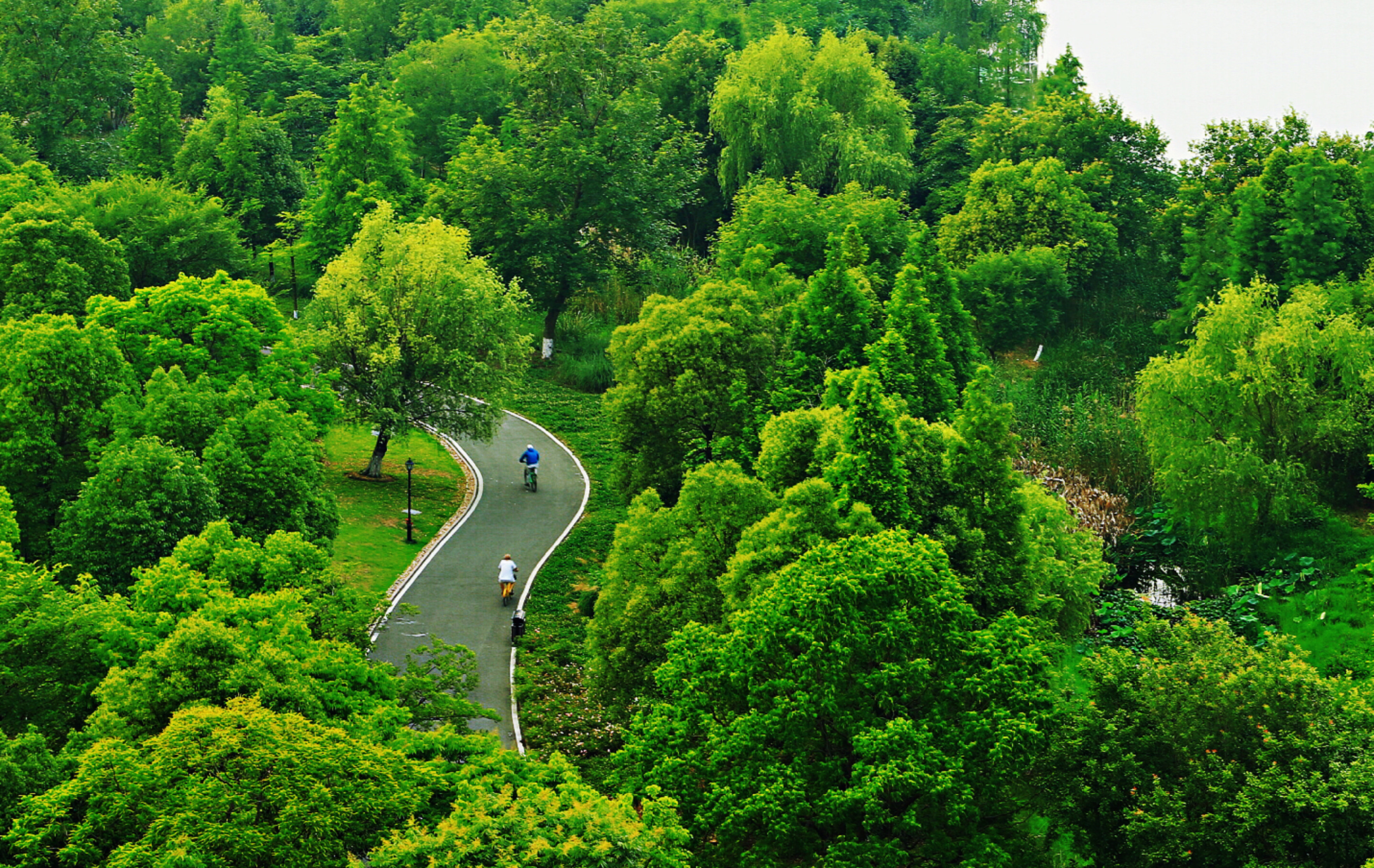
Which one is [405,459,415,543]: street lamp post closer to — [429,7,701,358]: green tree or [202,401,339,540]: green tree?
[202,401,339,540]: green tree

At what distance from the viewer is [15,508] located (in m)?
32.1

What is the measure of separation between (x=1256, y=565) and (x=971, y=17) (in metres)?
58.6

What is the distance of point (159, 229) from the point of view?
190ft

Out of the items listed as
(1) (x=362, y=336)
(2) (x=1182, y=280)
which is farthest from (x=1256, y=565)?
(1) (x=362, y=336)

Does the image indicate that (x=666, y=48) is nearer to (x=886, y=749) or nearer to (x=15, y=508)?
(x=15, y=508)

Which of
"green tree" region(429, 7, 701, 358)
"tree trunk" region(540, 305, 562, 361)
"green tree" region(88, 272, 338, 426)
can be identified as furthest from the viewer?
"tree trunk" region(540, 305, 562, 361)

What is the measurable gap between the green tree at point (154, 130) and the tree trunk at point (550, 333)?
2373cm

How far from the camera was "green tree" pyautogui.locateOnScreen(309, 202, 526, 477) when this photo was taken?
46781mm

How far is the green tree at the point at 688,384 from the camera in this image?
40.9 metres

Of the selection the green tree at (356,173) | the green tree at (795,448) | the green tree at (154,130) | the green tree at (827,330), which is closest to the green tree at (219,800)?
the green tree at (795,448)

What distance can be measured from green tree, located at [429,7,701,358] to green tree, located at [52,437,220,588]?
32.6 metres

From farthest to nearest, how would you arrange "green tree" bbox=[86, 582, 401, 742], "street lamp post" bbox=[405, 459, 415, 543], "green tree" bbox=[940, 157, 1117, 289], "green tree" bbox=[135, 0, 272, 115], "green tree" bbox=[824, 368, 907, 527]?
"green tree" bbox=[135, 0, 272, 115] → "green tree" bbox=[940, 157, 1117, 289] → "street lamp post" bbox=[405, 459, 415, 543] → "green tree" bbox=[824, 368, 907, 527] → "green tree" bbox=[86, 582, 401, 742]

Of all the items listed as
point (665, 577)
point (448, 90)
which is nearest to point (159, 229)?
point (448, 90)

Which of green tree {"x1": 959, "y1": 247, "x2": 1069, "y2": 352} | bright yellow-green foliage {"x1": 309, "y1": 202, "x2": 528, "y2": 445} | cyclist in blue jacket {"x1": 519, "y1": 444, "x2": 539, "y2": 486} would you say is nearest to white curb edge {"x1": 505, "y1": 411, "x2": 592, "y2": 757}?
cyclist in blue jacket {"x1": 519, "y1": 444, "x2": 539, "y2": 486}
